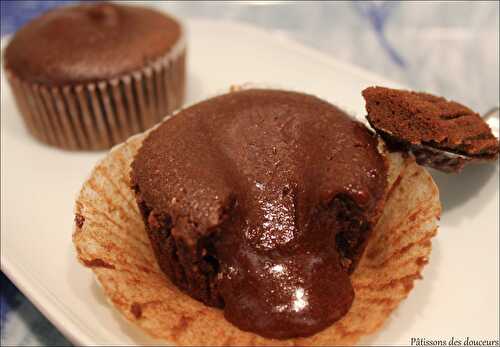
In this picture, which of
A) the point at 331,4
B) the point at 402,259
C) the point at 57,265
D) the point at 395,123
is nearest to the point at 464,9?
the point at 331,4

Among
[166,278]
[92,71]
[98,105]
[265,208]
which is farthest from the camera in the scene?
[98,105]

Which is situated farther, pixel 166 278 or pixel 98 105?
pixel 98 105

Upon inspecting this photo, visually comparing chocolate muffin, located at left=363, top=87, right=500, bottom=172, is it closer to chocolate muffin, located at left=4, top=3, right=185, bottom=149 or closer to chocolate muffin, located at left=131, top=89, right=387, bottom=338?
chocolate muffin, located at left=131, top=89, right=387, bottom=338

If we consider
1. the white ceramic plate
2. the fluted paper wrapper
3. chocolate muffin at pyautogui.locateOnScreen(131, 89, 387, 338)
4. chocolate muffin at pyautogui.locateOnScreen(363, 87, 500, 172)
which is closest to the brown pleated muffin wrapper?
the white ceramic plate

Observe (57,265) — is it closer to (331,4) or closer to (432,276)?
(432,276)

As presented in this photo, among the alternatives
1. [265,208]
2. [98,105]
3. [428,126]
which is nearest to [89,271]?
[265,208]

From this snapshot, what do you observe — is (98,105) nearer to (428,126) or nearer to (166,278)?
(166,278)
